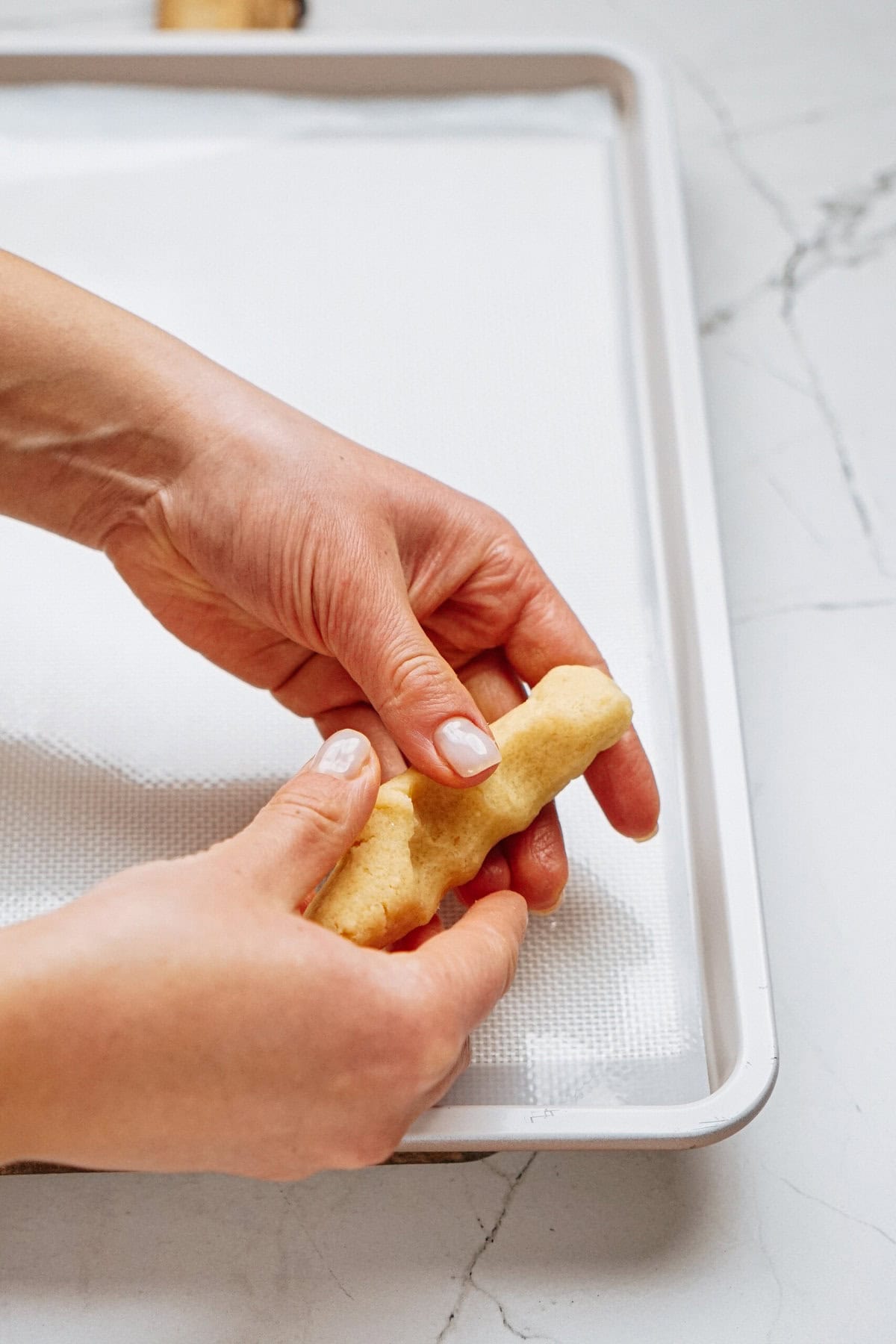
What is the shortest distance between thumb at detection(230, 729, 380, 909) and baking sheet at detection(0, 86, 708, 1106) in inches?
8.8

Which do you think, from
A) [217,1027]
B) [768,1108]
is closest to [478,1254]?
[768,1108]

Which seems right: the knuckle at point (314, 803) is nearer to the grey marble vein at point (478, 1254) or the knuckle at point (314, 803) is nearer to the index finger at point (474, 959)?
the index finger at point (474, 959)

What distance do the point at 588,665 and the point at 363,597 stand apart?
0.20 m

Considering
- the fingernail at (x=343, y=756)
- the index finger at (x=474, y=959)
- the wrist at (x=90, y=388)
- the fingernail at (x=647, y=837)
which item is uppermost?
the wrist at (x=90, y=388)

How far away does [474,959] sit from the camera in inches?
25.7

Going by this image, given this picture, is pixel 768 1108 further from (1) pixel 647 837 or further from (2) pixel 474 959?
(2) pixel 474 959

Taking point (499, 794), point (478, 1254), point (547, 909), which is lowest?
point (478, 1254)

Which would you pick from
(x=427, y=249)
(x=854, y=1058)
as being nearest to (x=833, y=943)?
(x=854, y=1058)

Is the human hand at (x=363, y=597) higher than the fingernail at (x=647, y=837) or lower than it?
higher

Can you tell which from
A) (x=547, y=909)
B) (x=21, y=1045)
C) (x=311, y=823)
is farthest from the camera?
(x=547, y=909)

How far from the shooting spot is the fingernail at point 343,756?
2.20ft

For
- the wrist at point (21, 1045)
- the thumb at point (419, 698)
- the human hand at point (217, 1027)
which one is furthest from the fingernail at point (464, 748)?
the wrist at point (21, 1045)

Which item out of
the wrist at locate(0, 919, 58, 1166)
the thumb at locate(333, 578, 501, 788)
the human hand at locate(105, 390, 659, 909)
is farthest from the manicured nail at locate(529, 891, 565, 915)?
the wrist at locate(0, 919, 58, 1166)

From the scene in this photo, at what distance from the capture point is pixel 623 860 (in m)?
0.88
